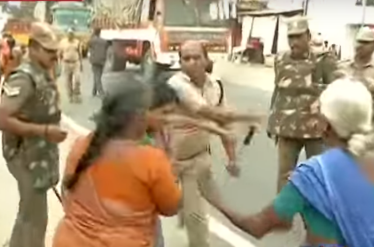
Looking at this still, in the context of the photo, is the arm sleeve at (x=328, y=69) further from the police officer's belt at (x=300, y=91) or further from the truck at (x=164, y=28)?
the truck at (x=164, y=28)

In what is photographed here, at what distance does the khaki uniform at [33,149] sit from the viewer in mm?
5191

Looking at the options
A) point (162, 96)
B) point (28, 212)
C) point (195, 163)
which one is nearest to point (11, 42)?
point (195, 163)

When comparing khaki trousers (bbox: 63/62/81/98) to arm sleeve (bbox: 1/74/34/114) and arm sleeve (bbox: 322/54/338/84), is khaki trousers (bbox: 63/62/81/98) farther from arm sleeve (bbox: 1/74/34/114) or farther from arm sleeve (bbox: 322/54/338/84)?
arm sleeve (bbox: 1/74/34/114)

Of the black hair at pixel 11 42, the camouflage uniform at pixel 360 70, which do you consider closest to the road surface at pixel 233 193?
the camouflage uniform at pixel 360 70

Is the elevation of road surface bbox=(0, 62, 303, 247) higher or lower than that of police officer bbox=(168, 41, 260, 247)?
lower

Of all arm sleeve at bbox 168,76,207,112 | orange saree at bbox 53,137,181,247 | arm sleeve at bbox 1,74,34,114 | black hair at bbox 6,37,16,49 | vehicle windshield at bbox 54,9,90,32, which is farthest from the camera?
vehicle windshield at bbox 54,9,90,32

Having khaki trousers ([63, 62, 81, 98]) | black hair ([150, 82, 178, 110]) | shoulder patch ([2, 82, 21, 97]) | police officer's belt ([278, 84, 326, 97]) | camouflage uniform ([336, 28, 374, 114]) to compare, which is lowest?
khaki trousers ([63, 62, 81, 98])

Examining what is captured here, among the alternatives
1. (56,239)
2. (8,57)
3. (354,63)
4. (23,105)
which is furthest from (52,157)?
(8,57)

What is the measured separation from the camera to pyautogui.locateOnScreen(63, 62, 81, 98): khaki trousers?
17203mm

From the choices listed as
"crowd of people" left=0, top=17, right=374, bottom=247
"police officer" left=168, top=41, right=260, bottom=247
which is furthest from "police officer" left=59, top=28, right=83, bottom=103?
"crowd of people" left=0, top=17, right=374, bottom=247

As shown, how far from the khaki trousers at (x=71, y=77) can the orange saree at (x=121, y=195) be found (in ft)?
44.4

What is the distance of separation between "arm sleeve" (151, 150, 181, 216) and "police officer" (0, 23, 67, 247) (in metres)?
1.58

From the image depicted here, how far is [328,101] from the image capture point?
342 centimetres

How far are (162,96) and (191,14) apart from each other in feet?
43.9
